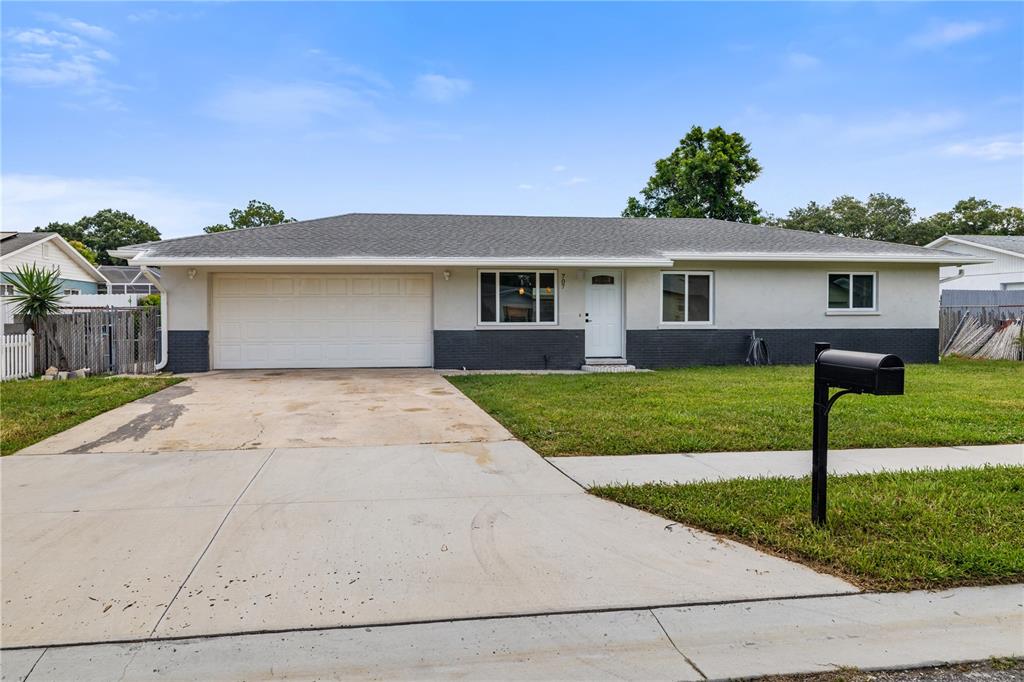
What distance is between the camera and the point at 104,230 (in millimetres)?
65500

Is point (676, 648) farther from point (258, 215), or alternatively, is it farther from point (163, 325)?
point (258, 215)

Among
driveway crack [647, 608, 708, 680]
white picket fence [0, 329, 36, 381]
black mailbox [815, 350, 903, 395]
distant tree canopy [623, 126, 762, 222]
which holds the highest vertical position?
distant tree canopy [623, 126, 762, 222]

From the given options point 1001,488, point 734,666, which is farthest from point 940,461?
point 734,666

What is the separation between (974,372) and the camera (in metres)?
13.8

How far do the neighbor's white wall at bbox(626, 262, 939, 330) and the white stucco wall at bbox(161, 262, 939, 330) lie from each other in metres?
0.02

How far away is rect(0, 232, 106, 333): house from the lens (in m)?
25.1

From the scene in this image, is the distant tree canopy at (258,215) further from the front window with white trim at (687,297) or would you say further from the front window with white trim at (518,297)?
the front window with white trim at (687,297)

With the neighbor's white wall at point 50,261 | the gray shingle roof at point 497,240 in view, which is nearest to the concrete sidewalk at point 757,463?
the gray shingle roof at point 497,240

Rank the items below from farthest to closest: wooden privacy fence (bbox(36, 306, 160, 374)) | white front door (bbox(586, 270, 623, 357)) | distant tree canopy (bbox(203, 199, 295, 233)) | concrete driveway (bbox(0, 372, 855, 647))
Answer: distant tree canopy (bbox(203, 199, 295, 233)) < white front door (bbox(586, 270, 623, 357)) < wooden privacy fence (bbox(36, 306, 160, 374)) < concrete driveway (bbox(0, 372, 855, 647))

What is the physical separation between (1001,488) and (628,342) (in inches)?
400

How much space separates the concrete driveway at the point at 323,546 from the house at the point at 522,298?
769cm

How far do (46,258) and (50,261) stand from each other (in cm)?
49

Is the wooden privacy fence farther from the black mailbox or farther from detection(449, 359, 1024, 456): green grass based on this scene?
the black mailbox

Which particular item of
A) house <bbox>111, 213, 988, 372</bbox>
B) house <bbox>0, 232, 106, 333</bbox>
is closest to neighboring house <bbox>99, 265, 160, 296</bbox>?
house <bbox>0, 232, 106, 333</bbox>
